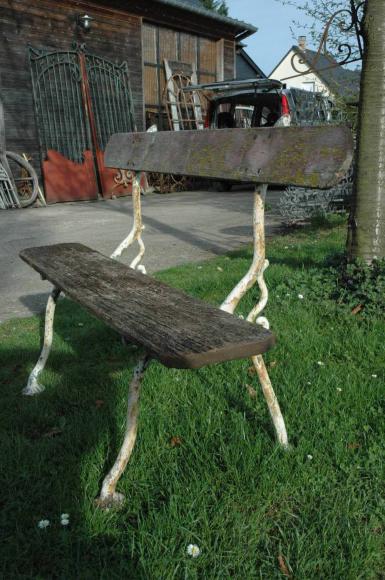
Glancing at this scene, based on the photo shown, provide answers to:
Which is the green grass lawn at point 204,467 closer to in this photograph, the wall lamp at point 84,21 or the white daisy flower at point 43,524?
the white daisy flower at point 43,524

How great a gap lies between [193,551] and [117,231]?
578 centimetres

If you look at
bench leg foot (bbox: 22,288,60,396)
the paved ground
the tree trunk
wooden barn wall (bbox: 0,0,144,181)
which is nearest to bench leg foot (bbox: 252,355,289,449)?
bench leg foot (bbox: 22,288,60,396)

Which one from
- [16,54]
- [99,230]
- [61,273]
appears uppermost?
[16,54]

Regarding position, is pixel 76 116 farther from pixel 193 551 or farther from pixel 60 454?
pixel 193 551

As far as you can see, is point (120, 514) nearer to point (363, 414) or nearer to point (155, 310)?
point (155, 310)

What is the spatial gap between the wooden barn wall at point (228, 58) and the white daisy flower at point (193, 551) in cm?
1487

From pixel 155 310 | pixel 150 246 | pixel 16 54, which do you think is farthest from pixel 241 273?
pixel 16 54

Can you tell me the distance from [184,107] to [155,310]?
12.6 metres

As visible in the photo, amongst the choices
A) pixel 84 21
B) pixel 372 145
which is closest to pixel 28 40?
pixel 84 21

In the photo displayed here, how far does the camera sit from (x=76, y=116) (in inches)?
428

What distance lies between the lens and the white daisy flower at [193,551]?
156cm

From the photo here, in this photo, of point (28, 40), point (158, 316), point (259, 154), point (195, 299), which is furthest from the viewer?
point (28, 40)

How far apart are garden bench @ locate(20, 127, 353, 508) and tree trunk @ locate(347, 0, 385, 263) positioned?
1.36 meters

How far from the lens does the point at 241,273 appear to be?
4.48m
